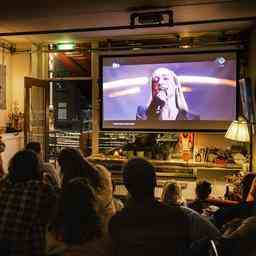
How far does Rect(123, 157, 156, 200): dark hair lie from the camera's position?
1847 millimetres

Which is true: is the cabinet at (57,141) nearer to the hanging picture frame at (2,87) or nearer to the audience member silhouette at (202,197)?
the hanging picture frame at (2,87)

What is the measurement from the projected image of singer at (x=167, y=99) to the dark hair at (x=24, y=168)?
11.1ft

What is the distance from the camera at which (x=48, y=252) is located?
2006 mm

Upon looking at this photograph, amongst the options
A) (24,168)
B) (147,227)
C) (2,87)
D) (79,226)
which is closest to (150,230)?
(147,227)

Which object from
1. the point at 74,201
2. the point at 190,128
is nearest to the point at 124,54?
the point at 190,128

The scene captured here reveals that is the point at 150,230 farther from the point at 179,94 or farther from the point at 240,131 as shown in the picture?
the point at 179,94

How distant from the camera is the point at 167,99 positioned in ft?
18.0

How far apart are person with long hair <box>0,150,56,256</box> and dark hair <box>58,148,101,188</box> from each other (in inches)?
22.2

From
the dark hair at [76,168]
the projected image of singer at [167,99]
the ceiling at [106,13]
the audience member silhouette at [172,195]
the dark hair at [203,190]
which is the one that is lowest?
the dark hair at [203,190]

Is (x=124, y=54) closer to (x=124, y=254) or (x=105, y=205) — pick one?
(x=105, y=205)

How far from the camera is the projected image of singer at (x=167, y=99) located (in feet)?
17.9

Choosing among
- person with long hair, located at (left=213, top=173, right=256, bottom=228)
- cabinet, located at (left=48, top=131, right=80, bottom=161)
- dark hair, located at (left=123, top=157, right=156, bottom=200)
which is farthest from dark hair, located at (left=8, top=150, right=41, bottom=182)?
cabinet, located at (left=48, top=131, right=80, bottom=161)

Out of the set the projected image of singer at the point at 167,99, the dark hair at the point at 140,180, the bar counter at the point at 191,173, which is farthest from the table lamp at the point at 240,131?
the dark hair at the point at 140,180

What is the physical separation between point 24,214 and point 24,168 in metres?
0.30
